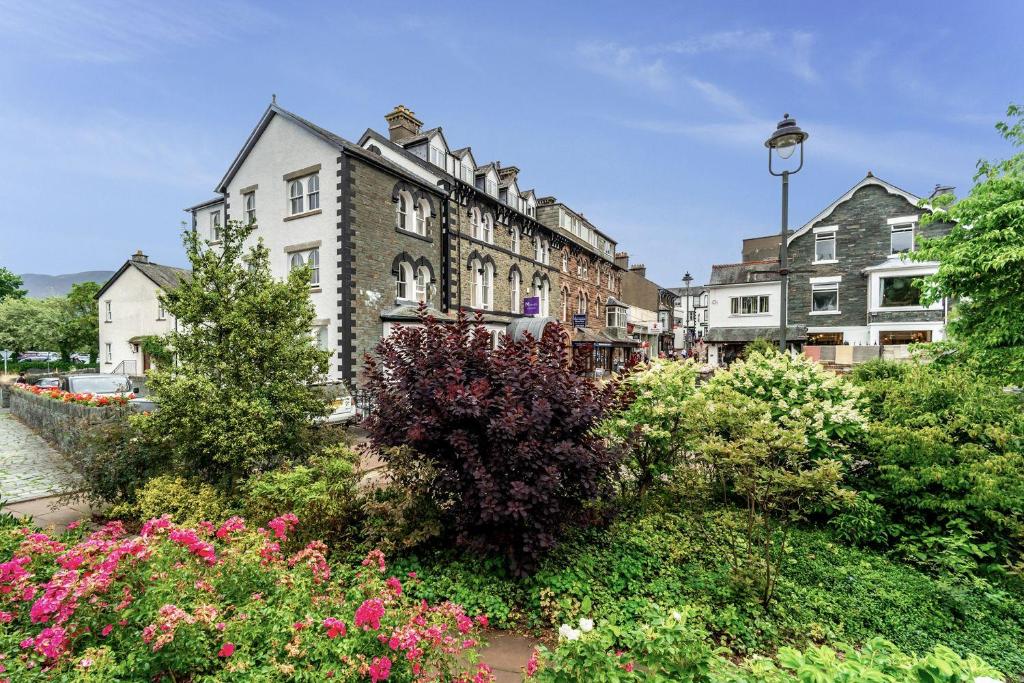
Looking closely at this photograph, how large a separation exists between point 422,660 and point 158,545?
246 centimetres

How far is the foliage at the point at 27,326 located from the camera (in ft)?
130

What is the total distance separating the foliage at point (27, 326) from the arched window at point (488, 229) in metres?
42.7

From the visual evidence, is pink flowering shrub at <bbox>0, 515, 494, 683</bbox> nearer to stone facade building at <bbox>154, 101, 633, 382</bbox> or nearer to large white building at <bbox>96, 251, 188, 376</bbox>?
stone facade building at <bbox>154, 101, 633, 382</bbox>

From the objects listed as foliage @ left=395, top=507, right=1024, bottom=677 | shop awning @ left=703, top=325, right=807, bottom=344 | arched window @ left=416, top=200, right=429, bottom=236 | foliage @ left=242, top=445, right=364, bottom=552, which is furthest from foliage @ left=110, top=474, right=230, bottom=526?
shop awning @ left=703, top=325, right=807, bottom=344

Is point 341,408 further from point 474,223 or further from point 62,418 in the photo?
point 474,223

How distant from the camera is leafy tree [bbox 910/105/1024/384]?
32.8 feet

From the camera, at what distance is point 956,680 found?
224cm

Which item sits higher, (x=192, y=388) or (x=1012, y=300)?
(x=1012, y=300)

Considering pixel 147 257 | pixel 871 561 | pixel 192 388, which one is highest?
pixel 147 257

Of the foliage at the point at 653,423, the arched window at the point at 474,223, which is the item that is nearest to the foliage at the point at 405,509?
the foliage at the point at 653,423

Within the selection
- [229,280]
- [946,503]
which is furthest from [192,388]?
[946,503]

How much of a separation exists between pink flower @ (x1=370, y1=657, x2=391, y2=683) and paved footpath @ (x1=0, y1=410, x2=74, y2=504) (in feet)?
22.6

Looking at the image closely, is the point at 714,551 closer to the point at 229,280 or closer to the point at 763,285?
the point at 229,280

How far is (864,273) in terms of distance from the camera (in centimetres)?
2745
